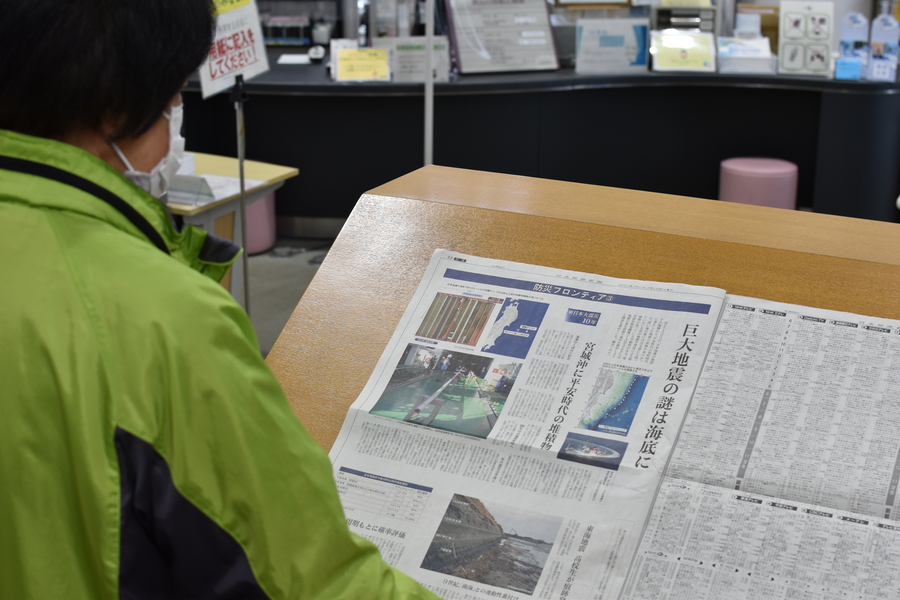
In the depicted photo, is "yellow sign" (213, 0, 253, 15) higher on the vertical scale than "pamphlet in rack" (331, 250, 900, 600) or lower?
higher

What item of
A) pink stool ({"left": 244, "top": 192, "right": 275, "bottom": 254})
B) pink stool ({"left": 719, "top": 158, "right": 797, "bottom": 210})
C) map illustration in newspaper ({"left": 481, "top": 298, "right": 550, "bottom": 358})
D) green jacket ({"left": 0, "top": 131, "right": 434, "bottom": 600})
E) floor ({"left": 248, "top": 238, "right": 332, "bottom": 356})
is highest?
green jacket ({"left": 0, "top": 131, "right": 434, "bottom": 600})

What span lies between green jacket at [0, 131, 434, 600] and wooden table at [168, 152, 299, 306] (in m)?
2.09

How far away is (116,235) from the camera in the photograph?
592 mm

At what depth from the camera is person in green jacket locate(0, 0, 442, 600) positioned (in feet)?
1.83

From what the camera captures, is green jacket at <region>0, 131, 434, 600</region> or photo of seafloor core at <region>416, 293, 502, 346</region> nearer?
green jacket at <region>0, 131, 434, 600</region>

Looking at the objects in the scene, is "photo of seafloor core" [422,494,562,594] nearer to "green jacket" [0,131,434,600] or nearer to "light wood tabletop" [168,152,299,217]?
"green jacket" [0,131,434,600]

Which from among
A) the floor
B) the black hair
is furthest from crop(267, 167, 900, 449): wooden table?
the floor

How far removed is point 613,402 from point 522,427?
104 millimetres

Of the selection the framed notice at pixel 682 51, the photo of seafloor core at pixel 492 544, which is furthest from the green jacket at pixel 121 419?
the framed notice at pixel 682 51

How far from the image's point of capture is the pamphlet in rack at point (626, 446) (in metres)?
0.86

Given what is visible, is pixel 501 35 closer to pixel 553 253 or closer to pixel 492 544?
pixel 553 253

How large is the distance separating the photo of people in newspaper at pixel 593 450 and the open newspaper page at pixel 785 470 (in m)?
0.06

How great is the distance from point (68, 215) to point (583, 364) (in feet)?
1.98

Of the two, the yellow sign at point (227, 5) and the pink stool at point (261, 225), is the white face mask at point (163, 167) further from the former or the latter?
the pink stool at point (261, 225)
